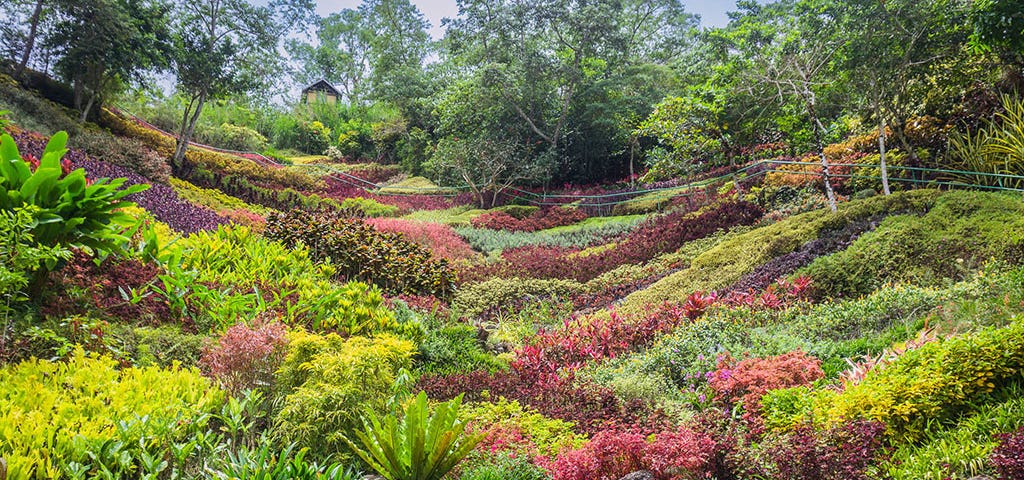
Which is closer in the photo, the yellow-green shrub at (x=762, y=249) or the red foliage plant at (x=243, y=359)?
the red foliage plant at (x=243, y=359)

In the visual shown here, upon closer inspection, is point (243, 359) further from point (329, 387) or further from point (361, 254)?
point (361, 254)

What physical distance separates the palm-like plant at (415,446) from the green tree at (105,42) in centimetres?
1326

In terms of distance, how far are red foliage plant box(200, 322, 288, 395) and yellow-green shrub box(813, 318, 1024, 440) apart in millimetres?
3371

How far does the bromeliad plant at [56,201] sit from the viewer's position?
11.0 feet

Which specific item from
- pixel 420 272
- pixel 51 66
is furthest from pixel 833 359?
pixel 51 66

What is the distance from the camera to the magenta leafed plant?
6.71ft

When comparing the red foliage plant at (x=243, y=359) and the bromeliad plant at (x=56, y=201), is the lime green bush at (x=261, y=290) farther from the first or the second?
the red foliage plant at (x=243, y=359)

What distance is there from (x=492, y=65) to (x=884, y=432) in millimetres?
17884

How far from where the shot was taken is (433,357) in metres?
5.39

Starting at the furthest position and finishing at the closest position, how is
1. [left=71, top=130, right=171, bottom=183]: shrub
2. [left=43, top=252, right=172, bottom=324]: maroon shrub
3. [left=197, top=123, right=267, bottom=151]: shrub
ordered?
[left=197, top=123, right=267, bottom=151]: shrub → [left=71, top=130, right=171, bottom=183]: shrub → [left=43, top=252, right=172, bottom=324]: maroon shrub

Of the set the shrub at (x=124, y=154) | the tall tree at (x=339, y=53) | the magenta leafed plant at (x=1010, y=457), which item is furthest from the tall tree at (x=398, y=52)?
the magenta leafed plant at (x=1010, y=457)

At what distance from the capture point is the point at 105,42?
38.7 feet

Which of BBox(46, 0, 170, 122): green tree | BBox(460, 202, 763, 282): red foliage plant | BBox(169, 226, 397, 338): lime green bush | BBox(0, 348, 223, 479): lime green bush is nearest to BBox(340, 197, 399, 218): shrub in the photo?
BBox(46, 0, 170, 122): green tree

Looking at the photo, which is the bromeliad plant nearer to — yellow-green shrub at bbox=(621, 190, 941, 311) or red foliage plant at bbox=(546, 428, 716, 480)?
red foliage plant at bbox=(546, 428, 716, 480)
